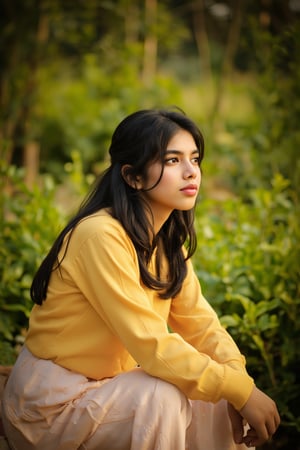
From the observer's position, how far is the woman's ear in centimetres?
192

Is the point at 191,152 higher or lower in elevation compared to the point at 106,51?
lower

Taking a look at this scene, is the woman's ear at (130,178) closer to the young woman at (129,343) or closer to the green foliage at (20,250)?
the young woman at (129,343)

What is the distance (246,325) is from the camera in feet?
8.12

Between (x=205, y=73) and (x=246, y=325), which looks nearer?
(x=246, y=325)

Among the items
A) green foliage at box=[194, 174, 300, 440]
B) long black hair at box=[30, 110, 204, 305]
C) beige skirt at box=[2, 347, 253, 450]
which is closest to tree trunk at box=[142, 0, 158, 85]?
green foliage at box=[194, 174, 300, 440]

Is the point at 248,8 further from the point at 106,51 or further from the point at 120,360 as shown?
the point at 120,360

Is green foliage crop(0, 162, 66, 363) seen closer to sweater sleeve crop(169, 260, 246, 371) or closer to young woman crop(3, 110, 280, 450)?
young woman crop(3, 110, 280, 450)

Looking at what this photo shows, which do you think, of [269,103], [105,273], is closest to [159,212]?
[105,273]

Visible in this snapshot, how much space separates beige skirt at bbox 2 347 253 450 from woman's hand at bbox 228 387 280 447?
90 millimetres

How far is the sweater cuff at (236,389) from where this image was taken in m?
1.71

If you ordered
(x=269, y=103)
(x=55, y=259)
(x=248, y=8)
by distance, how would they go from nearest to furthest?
(x=55, y=259), (x=269, y=103), (x=248, y=8)

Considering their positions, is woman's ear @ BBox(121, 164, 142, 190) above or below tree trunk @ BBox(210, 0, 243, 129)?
below

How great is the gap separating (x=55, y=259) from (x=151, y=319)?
1.31ft

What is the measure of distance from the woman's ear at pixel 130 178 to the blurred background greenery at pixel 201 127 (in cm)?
87
